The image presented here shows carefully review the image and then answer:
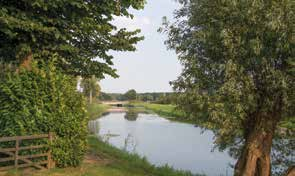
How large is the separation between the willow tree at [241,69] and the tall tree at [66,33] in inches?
230

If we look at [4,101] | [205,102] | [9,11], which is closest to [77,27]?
[9,11]

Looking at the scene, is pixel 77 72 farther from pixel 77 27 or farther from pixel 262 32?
pixel 262 32

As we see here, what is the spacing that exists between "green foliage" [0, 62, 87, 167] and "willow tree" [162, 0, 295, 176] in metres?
4.62

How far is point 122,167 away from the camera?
14.2m

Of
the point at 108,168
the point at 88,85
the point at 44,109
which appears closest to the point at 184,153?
the point at 108,168

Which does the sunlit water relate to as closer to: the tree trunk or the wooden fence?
the tree trunk

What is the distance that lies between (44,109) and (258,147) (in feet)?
24.9

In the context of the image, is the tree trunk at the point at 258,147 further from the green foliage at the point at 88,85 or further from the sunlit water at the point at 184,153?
the green foliage at the point at 88,85

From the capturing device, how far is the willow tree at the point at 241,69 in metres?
9.09

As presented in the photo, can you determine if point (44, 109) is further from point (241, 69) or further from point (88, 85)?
point (88, 85)

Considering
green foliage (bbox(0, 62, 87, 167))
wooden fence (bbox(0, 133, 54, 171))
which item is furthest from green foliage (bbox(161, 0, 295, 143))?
wooden fence (bbox(0, 133, 54, 171))

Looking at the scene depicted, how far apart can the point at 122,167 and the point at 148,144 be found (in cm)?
1569

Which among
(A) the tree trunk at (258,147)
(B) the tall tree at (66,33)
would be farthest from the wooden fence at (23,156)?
(A) the tree trunk at (258,147)

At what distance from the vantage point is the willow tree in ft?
29.8
